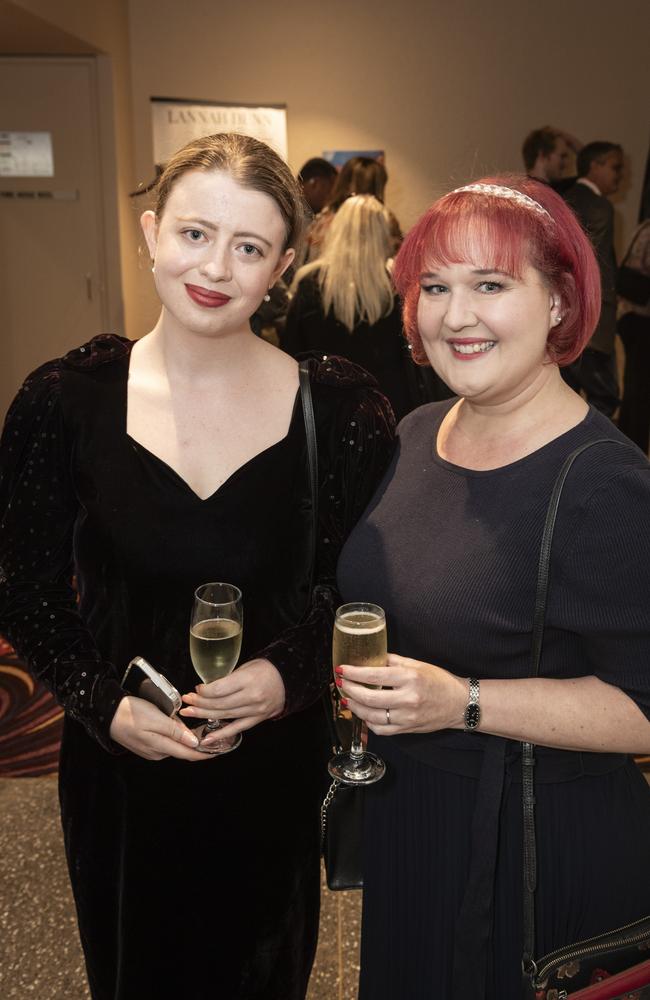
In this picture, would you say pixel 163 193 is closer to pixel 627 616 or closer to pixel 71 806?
pixel 627 616

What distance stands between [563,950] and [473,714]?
0.38 m

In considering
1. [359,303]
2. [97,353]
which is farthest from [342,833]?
[359,303]

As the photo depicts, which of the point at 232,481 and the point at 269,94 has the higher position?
the point at 269,94

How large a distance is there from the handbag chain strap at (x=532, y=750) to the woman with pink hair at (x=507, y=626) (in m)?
0.01

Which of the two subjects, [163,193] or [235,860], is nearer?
[163,193]

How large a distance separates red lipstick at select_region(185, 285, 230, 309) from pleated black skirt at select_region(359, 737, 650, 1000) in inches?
31.3

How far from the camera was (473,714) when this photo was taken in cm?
130

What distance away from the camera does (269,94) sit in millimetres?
6195

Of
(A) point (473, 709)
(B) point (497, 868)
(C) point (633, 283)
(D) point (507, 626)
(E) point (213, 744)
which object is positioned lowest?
(B) point (497, 868)

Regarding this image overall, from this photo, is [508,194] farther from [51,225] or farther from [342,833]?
[51,225]

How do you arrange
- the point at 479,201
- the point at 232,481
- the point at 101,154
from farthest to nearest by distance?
the point at 101,154 < the point at 232,481 < the point at 479,201

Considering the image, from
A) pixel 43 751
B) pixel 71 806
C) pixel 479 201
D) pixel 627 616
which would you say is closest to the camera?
pixel 627 616

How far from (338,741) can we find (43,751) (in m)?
1.97

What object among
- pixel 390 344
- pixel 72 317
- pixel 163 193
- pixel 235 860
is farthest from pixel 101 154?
pixel 235 860
